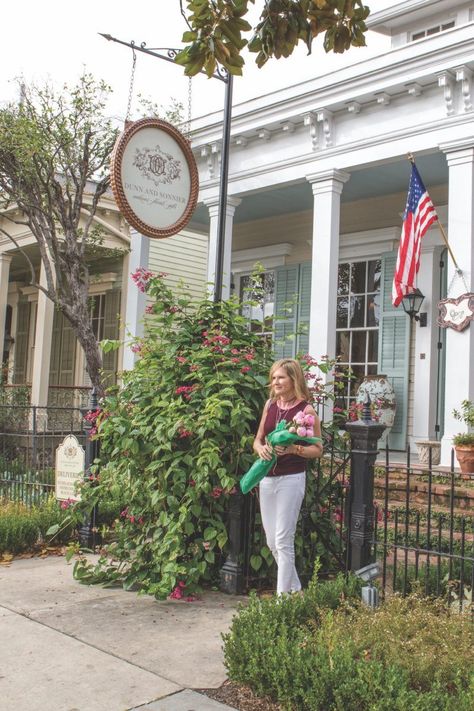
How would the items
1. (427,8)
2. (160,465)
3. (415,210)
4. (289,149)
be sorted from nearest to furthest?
(160,465)
(415,210)
(289,149)
(427,8)

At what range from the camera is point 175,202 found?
739 cm

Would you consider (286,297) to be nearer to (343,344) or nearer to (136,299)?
(343,344)

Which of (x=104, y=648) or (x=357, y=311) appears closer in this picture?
(x=104, y=648)

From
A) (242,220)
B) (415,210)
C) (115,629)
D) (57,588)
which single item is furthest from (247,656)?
(242,220)

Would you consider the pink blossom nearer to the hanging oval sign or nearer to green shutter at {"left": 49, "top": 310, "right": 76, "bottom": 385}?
the hanging oval sign

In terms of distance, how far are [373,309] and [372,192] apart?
2.01 meters

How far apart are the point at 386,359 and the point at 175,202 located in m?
5.61

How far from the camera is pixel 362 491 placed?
4.80 metres

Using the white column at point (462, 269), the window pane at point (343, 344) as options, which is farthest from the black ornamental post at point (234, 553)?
the window pane at point (343, 344)

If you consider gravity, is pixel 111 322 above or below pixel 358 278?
below

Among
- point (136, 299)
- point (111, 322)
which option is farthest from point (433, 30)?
point (111, 322)

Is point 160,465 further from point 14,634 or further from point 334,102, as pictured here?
point 334,102

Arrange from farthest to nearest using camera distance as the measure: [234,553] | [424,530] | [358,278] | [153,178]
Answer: [358,278] < [424,530] < [153,178] < [234,553]

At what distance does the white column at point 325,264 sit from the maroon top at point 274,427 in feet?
18.0
